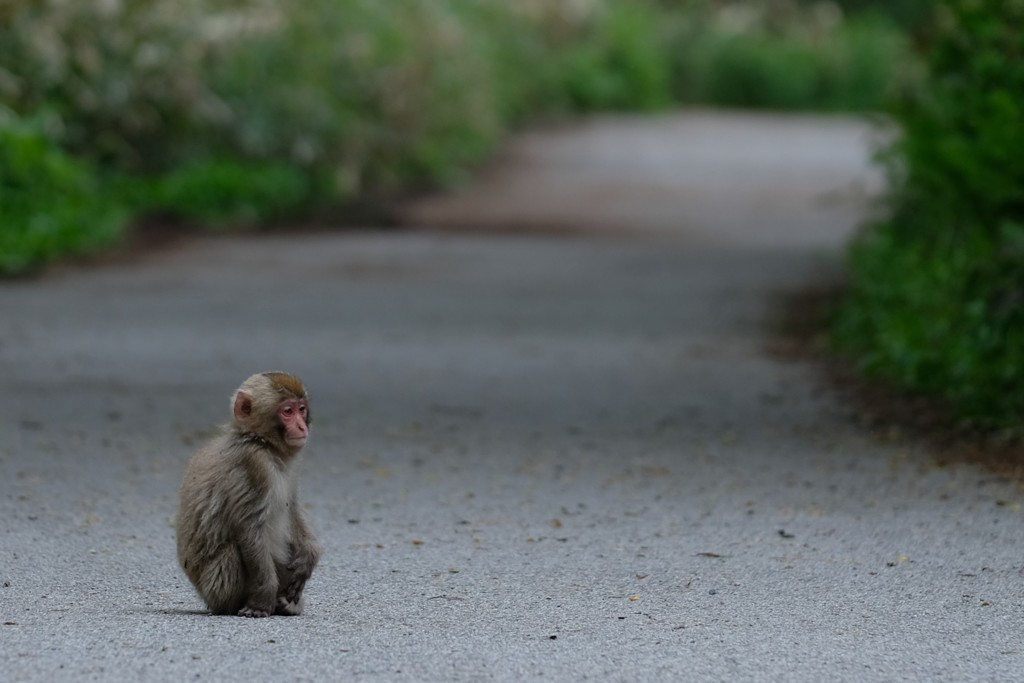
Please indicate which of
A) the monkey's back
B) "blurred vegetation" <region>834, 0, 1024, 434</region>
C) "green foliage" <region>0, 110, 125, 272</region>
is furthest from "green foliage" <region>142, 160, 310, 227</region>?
the monkey's back

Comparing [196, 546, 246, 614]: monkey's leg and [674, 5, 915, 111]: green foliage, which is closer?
[196, 546, 246, 614]: monkey's leg

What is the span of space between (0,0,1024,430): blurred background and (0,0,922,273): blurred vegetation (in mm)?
25

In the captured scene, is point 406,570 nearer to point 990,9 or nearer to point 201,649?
point 201,649

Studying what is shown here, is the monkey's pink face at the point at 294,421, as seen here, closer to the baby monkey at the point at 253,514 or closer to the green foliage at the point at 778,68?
the baby monkey at the point at 253,514

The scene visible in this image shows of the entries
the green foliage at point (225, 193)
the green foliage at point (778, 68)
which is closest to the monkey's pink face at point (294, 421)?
the green foliage at point (225, 193)

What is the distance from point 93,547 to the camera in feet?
21.2

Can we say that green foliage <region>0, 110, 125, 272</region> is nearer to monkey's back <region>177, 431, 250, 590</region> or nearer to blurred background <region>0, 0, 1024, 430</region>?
blurred background <region>0, 0, 1024, 430</region>

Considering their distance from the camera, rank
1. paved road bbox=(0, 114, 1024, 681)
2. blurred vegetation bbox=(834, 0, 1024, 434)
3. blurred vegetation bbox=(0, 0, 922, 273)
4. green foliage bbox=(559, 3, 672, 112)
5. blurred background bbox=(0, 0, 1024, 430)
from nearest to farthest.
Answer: paved road bbox=(0, 114, 1024, 681), blurred vegetation bbox=(834, 0, 1024, 434), blurred background bbox=(0, 0, 1024, 430), blurred vegetation bbox=(0, 0, 922, 273), green foliage bbox=(559, 3, 672, 112)

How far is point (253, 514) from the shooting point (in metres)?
5.32

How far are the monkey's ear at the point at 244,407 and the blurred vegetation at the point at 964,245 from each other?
15.0ft

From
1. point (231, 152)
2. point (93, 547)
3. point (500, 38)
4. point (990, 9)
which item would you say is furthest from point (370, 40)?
point (93, 547)

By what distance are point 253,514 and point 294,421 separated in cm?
29

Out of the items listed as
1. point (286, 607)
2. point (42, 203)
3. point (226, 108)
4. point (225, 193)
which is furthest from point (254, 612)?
point (226, 108)

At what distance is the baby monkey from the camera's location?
17.5ft
